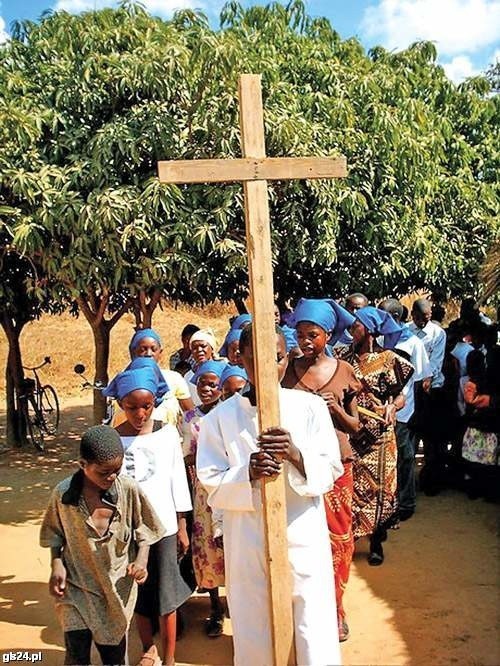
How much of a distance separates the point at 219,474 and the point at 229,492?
9cm

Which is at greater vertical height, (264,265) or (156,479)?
(264,265)

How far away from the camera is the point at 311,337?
372 centimetres

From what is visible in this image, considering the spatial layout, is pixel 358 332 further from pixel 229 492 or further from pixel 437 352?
pixel 229 492

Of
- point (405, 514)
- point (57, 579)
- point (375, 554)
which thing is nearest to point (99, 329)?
point (405, 514)

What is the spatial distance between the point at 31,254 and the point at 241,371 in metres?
3.31

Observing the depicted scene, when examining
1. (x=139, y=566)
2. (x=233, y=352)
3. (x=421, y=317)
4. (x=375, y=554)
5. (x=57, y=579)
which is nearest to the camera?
(x=57, y=579)

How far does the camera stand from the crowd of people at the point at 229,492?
2.79 metres

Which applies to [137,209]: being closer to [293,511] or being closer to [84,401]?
[293,511]

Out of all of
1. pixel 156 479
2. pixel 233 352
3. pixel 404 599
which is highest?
pixel 233 352

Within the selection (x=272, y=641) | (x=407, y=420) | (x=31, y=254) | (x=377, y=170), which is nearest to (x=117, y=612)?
(x=272, y=641)

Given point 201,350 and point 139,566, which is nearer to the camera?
point 139,566

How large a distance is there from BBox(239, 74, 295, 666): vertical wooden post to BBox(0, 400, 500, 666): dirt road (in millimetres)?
1392

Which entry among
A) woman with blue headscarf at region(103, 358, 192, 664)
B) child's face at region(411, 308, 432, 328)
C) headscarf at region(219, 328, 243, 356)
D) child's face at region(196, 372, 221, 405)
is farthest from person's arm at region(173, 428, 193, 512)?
child's face at region(411, 308, 432, 328)

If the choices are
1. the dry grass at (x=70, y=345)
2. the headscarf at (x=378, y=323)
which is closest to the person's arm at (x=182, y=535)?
the headscarf at (x=378, y=323)
